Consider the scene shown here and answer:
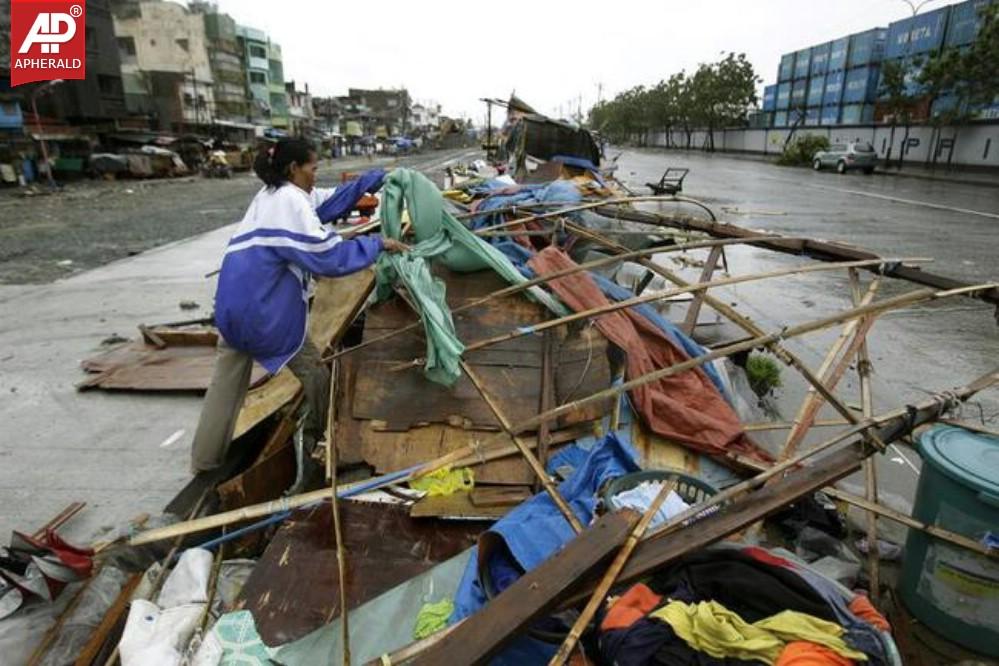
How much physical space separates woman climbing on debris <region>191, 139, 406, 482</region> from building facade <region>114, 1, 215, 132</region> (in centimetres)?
4923

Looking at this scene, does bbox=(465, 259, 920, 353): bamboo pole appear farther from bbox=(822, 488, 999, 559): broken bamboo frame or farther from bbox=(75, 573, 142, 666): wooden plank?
bbox=(75, 573, 142, 666): wooden plank

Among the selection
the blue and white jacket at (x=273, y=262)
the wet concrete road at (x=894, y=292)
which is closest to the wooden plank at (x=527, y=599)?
the blue and white jacket at (x=273, y=262)

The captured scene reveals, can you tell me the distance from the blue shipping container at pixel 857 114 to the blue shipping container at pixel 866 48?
283cm

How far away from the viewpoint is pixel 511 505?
305 cm

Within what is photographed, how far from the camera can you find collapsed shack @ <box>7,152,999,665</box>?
1.84 metres

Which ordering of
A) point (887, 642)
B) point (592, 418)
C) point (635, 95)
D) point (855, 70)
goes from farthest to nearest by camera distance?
point (635, 95) < point (855, 70) < point (592, 418) < point (887, 642)

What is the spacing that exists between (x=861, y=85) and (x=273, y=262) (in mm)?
49610

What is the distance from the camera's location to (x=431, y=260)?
13.0ft

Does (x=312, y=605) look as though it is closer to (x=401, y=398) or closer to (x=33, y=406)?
(x=401, y=398)

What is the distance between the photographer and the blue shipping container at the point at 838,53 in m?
44.3

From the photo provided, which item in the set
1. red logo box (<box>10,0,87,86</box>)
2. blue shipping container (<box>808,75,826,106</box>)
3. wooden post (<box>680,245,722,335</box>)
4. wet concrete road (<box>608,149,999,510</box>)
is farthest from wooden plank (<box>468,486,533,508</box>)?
blue shipping container (<box>808,75,826,106</box>)

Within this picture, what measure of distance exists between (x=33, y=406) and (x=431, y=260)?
144 inches

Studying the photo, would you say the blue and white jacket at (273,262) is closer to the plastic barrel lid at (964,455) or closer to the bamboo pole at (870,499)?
the bamboo pole at (870,499)

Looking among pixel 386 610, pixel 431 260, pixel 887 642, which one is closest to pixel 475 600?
pixel 386 610
